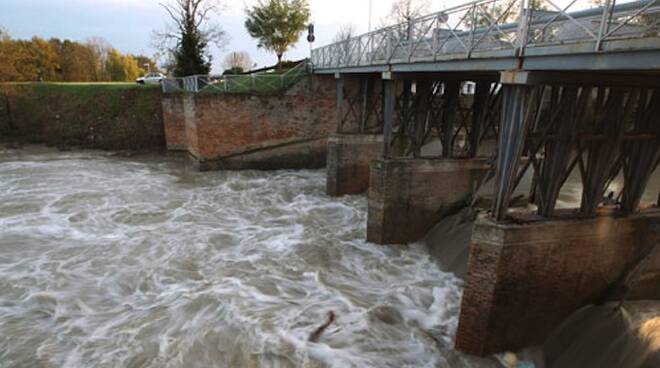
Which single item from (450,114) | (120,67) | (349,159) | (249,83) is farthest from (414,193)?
(120,67)

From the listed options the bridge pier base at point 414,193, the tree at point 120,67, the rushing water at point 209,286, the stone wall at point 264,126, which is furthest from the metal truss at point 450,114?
the tree at point 120,67

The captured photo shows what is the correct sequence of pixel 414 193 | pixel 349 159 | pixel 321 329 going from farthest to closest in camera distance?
pixel 349 159 → pixel 414 193 → pixel 321 329

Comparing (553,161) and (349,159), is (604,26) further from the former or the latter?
(349,159)

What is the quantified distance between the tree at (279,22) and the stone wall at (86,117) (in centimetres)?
937

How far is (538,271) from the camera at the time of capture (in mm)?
6602

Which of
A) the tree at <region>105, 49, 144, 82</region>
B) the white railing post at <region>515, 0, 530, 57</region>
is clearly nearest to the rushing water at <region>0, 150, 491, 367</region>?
the white railing post at <region>515, 0, 530, 57</region>

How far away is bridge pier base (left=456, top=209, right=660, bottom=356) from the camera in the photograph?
6.39 meters

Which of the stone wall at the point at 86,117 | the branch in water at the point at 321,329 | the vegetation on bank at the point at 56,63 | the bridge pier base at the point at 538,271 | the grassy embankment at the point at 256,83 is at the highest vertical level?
the vegetation on bank at the point at 56,63

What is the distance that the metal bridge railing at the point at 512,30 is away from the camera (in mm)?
4547

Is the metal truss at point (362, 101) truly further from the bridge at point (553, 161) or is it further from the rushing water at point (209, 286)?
the bridge at point (553, 161)

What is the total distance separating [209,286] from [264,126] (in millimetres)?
11194

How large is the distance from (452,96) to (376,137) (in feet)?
15.4

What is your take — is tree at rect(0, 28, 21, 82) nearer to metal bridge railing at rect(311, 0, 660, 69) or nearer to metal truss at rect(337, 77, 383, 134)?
metal truss at rect(337, 77, 383, 134)

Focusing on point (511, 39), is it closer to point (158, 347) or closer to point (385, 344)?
point (385, 344)
